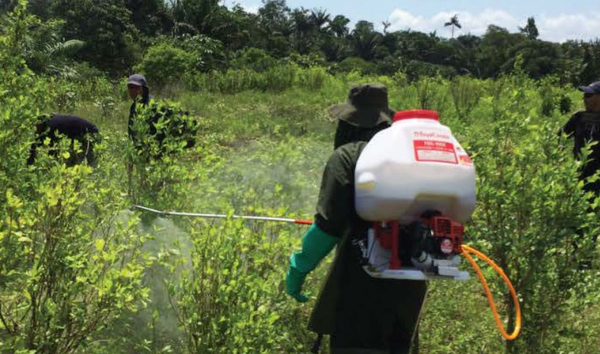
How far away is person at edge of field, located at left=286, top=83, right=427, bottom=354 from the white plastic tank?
14 cm

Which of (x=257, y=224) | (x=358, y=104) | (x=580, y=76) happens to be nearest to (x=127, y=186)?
(x=257, y=224)

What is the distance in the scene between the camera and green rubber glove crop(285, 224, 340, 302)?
68.1 inches

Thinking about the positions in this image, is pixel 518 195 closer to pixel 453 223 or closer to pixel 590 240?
pixel 590 240

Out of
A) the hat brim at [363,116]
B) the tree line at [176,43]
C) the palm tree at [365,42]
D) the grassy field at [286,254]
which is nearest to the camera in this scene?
the hat brim at [363,116]

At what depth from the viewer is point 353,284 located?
179 cm

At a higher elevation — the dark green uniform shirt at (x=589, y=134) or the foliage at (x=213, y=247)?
the dark green uniform shirt at (x=589, y=134)

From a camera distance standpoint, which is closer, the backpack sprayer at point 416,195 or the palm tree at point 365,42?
the backpack sprayer at point 416,195

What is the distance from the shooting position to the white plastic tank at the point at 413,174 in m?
1.49

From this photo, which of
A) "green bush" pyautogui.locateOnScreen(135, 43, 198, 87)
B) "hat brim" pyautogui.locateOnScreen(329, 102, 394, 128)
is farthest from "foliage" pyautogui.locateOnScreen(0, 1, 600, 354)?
"green bush" pyautogui.locateOnScreen(135, 43, 198, 87)

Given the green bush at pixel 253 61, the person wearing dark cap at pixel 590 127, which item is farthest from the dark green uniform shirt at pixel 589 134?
the green bush at pixel 253 61

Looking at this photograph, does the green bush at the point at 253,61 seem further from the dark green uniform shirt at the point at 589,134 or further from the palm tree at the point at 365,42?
the palm tree at the point at 365,42

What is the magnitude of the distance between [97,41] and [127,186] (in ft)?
73.4

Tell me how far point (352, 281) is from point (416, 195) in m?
0.44

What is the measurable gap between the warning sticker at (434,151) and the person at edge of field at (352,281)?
0.24 m
